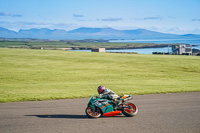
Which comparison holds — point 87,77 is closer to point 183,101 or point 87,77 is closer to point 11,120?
point 183,101

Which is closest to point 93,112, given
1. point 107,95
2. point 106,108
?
point 106,108

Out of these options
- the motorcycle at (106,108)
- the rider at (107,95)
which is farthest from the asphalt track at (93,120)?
the rider at (107,95)

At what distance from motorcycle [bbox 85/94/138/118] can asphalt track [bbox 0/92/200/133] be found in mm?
231

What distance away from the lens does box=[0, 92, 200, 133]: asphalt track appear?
33.6 ft

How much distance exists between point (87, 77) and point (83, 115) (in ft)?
59.2

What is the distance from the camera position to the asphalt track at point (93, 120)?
10.2 meters

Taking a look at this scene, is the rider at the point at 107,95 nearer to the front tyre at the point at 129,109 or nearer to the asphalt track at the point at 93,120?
the front tyre at the point at 129,109

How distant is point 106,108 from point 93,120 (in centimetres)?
82

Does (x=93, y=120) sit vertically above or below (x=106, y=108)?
below

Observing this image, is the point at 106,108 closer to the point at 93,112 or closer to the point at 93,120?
the point at 93,112

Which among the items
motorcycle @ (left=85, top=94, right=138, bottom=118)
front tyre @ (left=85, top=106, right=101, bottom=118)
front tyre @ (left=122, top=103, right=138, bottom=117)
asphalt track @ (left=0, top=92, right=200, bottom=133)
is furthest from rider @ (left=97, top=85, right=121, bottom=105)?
asphalt track @ (left=0, top=92, right=200, bottom=133)

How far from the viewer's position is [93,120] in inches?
460

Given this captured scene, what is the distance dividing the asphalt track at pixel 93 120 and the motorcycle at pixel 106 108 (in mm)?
231

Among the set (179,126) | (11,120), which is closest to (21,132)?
(11,120)
